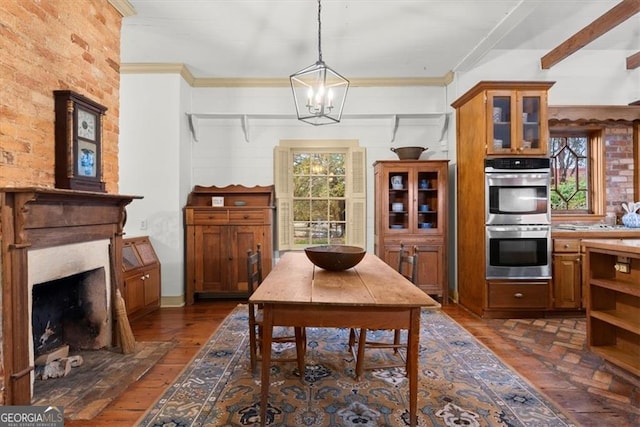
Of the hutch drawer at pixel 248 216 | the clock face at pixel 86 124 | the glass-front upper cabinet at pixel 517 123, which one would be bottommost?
the hutch drawer at pixel 248 216

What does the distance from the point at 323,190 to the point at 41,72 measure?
334cm

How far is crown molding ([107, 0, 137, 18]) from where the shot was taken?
9.44 feet

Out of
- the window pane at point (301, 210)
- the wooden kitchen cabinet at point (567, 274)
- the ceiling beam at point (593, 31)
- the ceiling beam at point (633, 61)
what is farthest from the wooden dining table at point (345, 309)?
the ceiling beam at point (633, 61)

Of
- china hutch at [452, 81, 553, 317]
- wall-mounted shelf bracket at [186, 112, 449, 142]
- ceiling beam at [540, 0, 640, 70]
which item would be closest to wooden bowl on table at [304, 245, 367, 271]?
china hutch at [452, 81, 553, 317]

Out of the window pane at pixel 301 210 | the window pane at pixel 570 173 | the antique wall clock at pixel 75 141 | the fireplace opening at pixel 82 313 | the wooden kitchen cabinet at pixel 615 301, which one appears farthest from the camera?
the window pane at pixel 301 210

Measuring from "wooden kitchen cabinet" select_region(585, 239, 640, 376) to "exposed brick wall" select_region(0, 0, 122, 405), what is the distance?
3.88 m

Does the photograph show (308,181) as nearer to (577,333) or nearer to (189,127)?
(189,127)

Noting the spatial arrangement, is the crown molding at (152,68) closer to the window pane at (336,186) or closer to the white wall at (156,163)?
the white wall at (156,163)

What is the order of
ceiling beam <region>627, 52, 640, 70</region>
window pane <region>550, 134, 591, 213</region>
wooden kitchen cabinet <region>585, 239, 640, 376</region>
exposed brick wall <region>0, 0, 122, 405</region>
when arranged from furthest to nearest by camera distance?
window pane <region>550, 134, 591, 213</region> → ceiling beam <region>627, 52, 640, 70</region> → wooden kitchen cabinet <region>585, 239, 640, 376</region> → exposed brick wall <region>0, 0, 122, 405</region>

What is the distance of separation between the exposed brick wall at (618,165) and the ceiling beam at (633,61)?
0.73m

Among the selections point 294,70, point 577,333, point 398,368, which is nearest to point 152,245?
point 294,70

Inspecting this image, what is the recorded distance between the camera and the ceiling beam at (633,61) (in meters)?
4.10

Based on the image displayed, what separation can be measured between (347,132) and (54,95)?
11.1ft

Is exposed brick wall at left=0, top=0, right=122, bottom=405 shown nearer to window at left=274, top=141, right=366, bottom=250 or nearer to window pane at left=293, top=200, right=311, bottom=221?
window at left=274, top=141, right=366, bottom=250
